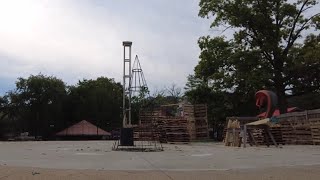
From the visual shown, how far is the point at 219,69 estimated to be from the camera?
A: 192ft

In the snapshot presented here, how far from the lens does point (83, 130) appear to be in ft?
262

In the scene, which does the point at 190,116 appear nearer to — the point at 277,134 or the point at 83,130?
the point at 277,134

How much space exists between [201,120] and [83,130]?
34928 millimetres

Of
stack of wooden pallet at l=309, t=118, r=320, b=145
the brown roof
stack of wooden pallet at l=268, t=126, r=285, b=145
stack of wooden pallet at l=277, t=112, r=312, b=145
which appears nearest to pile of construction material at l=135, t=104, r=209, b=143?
stack of wooden pallet at l=268, t=126, r=285, b=145

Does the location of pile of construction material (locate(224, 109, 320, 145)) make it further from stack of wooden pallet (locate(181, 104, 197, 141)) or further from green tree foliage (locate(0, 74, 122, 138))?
green tree foliage (locate(0, 74, 122, 138))

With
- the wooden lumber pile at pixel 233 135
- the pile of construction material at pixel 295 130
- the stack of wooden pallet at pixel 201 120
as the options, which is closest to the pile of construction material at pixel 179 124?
the stack of wooden pallet at pixel 201 120

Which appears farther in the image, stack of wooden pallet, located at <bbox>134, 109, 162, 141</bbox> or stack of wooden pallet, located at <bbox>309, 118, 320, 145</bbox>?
stack of wooden pallet, located at <bbox>134, 109, 162, 141</bbox>

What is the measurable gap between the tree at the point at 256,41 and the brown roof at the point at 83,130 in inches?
1052

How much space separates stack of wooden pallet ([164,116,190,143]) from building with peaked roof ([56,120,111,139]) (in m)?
37.0

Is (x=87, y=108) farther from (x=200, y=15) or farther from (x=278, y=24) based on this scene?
(x=278, y=24)

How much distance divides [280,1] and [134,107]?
3143cm

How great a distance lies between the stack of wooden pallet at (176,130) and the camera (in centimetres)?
4106

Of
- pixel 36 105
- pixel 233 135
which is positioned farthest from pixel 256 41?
pixel 36 105

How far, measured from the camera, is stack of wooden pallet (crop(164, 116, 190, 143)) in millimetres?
41062
